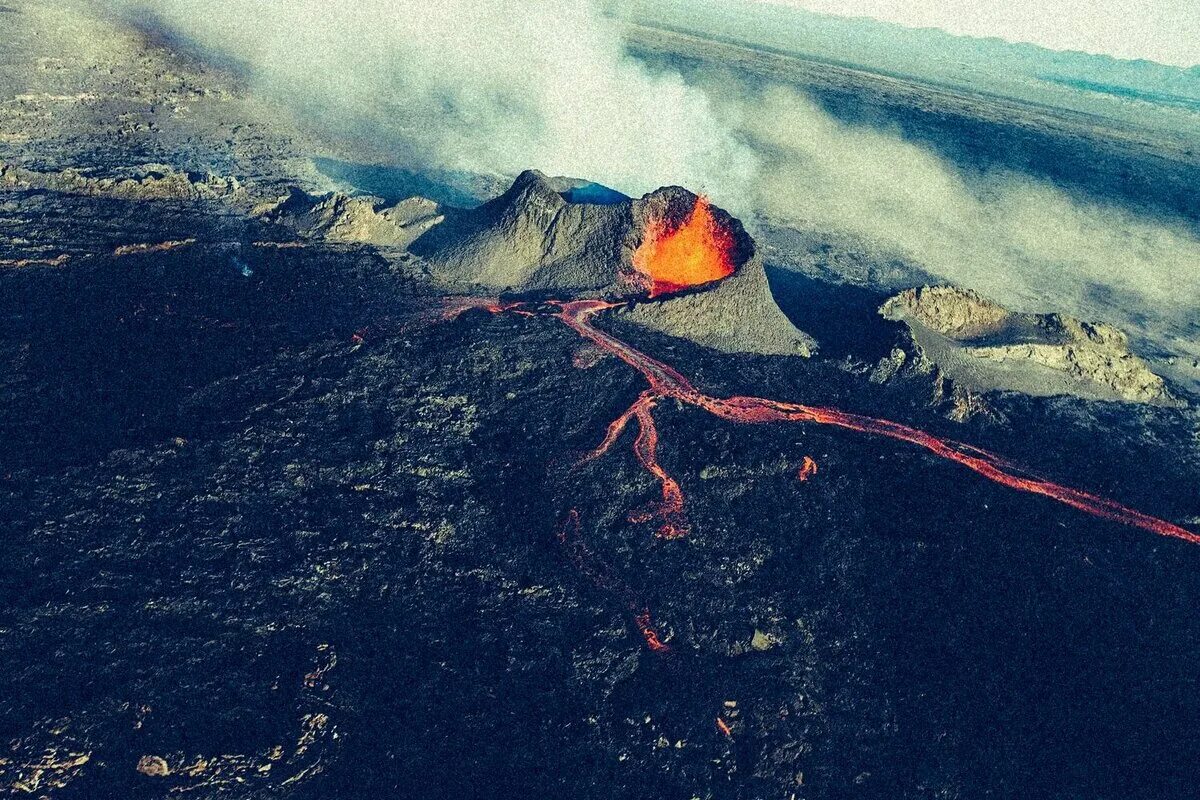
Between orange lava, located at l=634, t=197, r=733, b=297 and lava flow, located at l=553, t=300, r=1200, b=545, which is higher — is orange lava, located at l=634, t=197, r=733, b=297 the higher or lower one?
the higher one

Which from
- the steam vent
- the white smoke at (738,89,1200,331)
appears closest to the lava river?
the steam vent

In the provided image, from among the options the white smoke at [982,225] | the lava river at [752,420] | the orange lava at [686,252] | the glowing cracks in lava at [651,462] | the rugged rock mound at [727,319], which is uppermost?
the white smoke at [982,225]

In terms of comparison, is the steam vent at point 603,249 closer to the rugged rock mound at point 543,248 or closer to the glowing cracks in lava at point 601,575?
the rugged rock mound at point 543,248

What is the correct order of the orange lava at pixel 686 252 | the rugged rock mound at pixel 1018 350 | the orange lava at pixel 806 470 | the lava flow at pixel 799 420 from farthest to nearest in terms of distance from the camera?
1. the orange lava at pixel 686 252
2. the rugged rock mound at pixel 1018 350
3. the lava flow at pixel 799 420
4. the orange lava at pixel 806 470

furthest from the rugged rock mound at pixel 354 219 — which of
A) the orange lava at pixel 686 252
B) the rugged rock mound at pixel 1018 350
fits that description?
the rugged rock mound at pixel 1018 350

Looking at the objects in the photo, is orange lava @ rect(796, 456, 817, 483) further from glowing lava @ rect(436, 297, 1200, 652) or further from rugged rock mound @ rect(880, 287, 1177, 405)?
rugged rock mound @ rect(880, 287, 1177, 405)

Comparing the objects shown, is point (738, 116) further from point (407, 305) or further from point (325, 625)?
point (325, 625)

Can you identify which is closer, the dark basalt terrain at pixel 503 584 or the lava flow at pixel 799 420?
A: the dark basalt terrain at pixel 503 584
